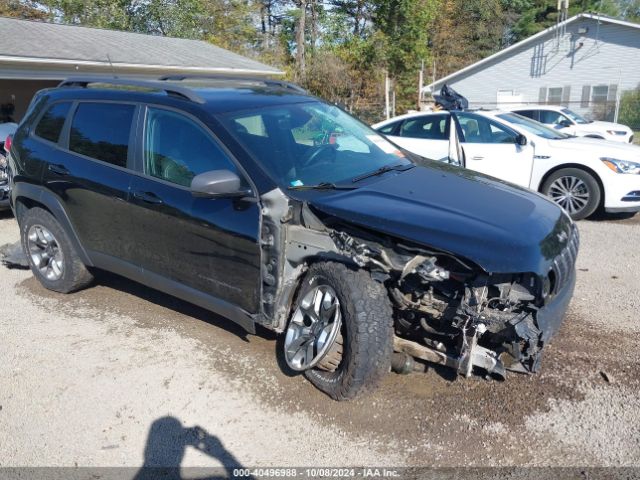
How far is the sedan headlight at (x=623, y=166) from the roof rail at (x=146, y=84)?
579 centimetres

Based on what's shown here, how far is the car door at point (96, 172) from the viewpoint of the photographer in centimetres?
427

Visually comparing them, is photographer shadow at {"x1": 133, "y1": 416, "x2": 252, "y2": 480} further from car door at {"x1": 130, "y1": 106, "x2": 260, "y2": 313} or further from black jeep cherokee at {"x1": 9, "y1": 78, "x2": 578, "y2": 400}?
car door at {"x1": 130, "y1": 106, "x2": 260, "y2": 313}

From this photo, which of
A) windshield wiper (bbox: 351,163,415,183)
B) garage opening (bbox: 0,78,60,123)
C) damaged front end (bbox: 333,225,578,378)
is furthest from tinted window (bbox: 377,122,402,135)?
garage opening (bbox: 0,78,60,123)

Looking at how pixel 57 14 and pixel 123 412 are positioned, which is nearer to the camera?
pixel 123 412

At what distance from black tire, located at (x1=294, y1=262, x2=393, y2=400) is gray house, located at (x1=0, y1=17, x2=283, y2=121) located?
30.7 ft

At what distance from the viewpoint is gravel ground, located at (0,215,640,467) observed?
305cm

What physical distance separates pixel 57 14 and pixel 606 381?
3277cm

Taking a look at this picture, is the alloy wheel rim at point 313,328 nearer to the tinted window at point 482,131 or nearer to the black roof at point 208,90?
the black roof at point 208,90

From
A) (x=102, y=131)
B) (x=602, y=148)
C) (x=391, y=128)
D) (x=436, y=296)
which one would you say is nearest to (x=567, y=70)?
(x=391, y=128)

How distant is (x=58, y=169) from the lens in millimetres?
4707

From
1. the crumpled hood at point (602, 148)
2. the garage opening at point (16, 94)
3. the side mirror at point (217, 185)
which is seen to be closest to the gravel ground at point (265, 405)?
the side mirror at point (217, 185)

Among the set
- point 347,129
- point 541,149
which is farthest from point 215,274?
point 541,149

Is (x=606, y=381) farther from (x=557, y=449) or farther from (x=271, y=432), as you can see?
(x=271, y=432)

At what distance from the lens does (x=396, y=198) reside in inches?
137
